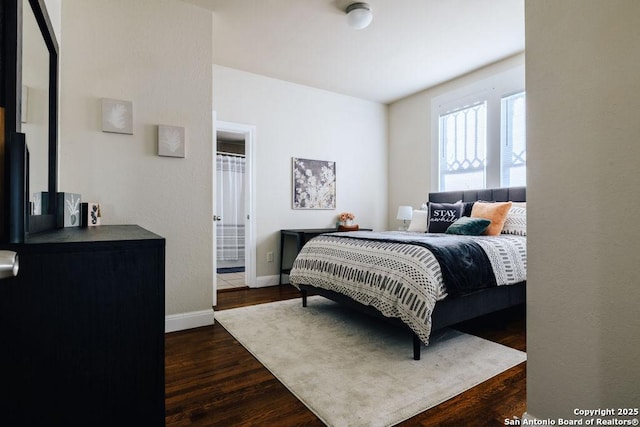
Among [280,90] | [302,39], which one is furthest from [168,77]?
[280,90]

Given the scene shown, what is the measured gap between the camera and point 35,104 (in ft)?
4.63

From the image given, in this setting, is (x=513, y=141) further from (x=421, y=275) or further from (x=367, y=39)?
(x=421, y=275)

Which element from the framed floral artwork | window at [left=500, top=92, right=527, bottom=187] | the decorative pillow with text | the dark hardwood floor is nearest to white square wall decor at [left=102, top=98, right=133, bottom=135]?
the dark hardwood floor

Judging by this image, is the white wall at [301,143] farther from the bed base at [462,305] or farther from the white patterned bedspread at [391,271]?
the bed base at [462,305]

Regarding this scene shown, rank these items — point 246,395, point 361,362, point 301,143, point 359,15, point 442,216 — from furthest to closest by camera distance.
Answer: point 301,143
point 442,216
point 359,15
point 361,362
point 246,395

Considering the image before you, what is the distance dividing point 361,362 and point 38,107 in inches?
85.9

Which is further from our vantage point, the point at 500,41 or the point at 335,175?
the point at 335,175

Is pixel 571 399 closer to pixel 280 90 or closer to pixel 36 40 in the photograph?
pixel 36 40

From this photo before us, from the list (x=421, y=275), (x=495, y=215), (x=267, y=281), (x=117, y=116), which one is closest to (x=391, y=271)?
(x=421, y=275)

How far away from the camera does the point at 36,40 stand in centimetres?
141

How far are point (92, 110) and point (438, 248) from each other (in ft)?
9.07

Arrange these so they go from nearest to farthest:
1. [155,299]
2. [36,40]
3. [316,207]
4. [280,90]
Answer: [155,299] → [36,40] → [280,90] → [316,207]

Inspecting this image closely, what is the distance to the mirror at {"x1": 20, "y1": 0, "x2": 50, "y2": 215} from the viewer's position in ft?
3.93

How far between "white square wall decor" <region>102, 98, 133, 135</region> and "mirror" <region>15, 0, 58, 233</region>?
0.54 m
